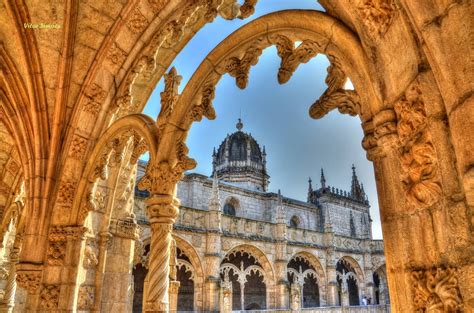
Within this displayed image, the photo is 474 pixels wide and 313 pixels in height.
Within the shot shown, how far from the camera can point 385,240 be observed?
184 centimetres

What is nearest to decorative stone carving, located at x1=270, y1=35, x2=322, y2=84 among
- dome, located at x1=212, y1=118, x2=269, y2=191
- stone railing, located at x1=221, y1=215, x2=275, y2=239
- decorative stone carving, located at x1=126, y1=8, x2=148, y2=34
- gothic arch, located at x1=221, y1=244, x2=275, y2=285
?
decorative stone carving, located at x1=126, y1=8, x2=148, y2=34

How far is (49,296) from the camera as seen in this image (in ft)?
15.3

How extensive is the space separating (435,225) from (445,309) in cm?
32

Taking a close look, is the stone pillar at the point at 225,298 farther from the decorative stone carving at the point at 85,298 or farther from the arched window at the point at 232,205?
the decorative stone carving at the point at 85,298

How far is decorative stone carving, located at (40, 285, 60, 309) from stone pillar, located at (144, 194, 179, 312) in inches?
84.7

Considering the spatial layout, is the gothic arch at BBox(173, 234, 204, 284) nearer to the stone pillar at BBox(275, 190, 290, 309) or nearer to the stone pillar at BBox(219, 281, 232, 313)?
the stone pillar at BBox(219, 281, 232, 313)

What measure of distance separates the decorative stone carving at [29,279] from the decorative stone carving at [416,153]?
468 cm

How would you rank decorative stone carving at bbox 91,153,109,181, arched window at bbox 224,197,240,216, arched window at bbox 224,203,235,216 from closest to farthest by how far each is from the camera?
1. decorative stone carving at bbox 91,153,109,181
2. arched window at bbox 224,203,235,216
3. arched window at bbox 224,197,240,216

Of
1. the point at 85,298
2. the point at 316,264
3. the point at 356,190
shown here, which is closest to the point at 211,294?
the point at 316,264

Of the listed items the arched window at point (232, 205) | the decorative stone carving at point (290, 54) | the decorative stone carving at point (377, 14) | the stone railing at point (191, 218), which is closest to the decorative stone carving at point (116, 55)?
the decorative stone carving at point (290, 54)

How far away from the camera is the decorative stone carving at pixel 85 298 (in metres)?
4.74

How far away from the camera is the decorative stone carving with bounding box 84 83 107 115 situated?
496 centimetres

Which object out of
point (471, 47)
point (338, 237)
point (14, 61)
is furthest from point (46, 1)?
point (338, 237)

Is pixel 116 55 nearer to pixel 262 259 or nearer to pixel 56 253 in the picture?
pixel 56 253
